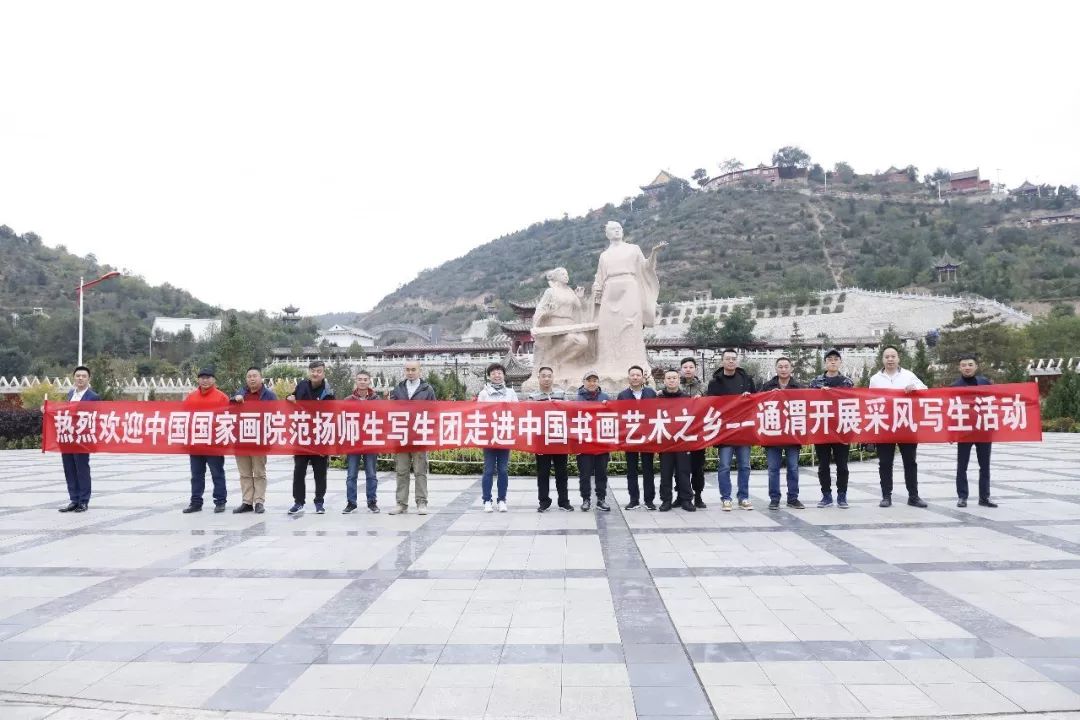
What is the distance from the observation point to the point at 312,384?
8.39m

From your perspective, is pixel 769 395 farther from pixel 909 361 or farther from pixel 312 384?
pixel 909 361

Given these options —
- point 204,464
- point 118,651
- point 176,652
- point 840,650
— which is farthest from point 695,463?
point 118,651

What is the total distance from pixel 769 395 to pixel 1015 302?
64.4 m

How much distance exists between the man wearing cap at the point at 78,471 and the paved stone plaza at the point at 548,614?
608mm

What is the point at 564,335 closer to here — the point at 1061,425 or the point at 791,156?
the point at 1061,425

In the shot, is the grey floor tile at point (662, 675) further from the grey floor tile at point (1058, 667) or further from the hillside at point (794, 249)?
the hillside at point (794, 249)

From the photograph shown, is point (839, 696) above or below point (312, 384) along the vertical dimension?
below

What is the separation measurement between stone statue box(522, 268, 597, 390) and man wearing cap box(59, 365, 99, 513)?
7.02 metres

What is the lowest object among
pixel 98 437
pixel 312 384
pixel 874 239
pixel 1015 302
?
pixel 98 437

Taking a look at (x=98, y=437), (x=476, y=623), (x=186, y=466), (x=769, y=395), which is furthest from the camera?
(x=186, y=466)

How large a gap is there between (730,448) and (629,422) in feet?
3.48

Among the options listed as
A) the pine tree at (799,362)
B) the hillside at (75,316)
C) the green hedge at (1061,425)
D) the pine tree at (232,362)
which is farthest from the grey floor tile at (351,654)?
the hillside at (75,316)

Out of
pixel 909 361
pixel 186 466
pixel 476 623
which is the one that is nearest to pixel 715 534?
pixel 476 623

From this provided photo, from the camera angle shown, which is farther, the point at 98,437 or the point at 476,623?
the point at 98,437
